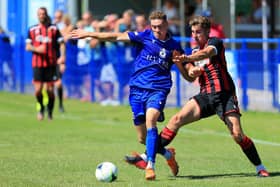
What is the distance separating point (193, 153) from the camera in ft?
42.3

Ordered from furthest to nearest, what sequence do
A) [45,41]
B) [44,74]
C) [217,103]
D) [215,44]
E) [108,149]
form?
[44,74], [45,41], [108,149], [217,103], [215,44]

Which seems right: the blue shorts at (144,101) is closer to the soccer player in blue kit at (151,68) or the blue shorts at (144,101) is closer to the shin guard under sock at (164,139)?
the soccer player in blue kit at (151,68)

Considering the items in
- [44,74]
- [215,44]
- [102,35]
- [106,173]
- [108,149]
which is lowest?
[108,149]

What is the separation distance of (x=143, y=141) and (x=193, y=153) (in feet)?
7.18

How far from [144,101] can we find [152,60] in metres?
0.50

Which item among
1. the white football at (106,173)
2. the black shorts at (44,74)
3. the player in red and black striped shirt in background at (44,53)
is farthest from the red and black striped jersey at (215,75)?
the black shorts at (44,74)

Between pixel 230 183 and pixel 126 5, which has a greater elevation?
pixel 126 5

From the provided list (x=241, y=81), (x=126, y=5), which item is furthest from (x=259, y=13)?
(x=241, y=81)

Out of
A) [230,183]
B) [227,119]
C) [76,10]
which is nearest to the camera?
[230,183]

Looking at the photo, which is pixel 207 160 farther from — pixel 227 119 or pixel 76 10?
pixel 76 10

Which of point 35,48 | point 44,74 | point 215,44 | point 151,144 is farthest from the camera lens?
point 44,74

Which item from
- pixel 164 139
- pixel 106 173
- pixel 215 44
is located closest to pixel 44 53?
pixel 164 139

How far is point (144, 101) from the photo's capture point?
10.6 meters

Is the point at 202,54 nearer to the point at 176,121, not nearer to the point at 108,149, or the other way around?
the point at 176,121
